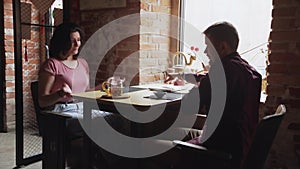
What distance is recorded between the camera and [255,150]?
4.41 ft

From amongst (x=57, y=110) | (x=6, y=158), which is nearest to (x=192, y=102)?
(x=57, y=110)

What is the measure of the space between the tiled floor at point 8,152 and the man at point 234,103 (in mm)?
1743

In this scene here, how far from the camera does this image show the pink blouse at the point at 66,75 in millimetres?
2426

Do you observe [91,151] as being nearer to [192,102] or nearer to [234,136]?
[192,102]

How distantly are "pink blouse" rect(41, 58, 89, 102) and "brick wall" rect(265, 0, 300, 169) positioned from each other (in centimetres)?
143

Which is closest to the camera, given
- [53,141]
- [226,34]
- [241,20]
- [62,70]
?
[226,34]

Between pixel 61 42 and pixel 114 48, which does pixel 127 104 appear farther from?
pixel 114 48

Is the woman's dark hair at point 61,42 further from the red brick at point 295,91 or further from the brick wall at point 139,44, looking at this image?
the red brick at point 295,91

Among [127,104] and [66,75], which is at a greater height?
[66,75]

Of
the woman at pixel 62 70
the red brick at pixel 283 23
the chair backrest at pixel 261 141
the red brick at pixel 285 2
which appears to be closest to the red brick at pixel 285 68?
the red brick at pixel 283 23

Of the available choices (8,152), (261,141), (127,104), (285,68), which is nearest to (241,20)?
(285,68)

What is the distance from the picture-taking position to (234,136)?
1.56 meters

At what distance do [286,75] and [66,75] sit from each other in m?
1.60

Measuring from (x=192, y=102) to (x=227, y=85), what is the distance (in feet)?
0.92
